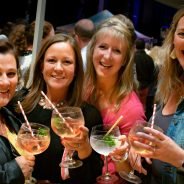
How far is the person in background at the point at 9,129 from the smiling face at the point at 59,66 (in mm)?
238

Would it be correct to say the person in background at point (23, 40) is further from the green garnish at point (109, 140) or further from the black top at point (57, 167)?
the green garnish at point (109, 140)

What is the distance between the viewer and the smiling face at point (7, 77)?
1.69 m

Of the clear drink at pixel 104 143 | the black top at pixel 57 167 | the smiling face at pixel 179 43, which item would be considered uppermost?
the smiling face at pixel 179 43

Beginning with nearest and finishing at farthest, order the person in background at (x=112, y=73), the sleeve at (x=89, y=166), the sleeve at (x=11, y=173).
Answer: the sleeve at (x=11, y=173) < the sleeve at (x=89, y=166) < the person in background at (x=112, y=73)

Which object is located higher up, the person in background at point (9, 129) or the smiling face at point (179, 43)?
the smiling face at point (179, 43)

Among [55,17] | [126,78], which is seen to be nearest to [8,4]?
[55,17]

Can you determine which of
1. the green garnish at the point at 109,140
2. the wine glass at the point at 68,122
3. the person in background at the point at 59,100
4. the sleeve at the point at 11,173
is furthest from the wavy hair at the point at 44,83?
the sleeve at the point at 11,173

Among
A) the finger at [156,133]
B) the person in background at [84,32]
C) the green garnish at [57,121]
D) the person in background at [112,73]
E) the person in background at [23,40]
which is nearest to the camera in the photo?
the finger at [156,133]

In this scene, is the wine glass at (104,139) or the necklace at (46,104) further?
the necklace at (46,104)

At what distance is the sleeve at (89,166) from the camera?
1.91m

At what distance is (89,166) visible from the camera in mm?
1928

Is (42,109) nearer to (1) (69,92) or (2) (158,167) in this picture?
(1) (69,92)

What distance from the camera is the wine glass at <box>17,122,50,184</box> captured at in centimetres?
164

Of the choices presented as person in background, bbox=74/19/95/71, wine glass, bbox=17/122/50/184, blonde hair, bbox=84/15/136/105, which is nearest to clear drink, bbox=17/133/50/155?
wine glass, bbox=17/122/50/184
